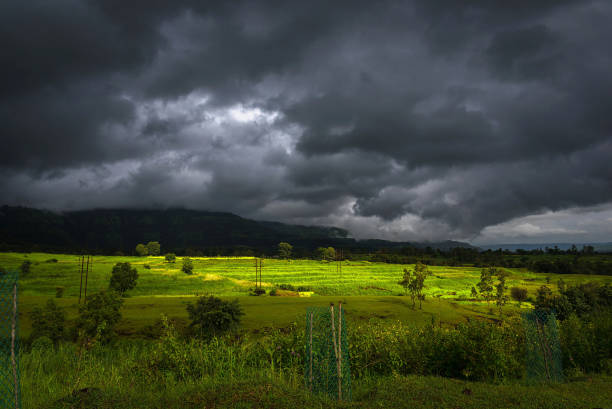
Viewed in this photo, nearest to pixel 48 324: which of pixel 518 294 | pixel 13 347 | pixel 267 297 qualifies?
pixel 13 347

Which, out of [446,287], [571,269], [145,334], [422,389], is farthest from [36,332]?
[571,269]

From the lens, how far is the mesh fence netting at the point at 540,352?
13023 millimetres

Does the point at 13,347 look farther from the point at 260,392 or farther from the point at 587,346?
the point at 587,346

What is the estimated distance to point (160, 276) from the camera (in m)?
87.2

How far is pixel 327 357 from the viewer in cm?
1062

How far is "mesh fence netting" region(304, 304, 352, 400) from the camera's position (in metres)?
10.1

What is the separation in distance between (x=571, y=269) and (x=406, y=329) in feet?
495

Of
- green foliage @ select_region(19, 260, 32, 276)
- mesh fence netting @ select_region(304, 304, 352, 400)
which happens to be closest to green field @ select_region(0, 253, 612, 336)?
green foliage @ select_region(19, 260, 32, 276)

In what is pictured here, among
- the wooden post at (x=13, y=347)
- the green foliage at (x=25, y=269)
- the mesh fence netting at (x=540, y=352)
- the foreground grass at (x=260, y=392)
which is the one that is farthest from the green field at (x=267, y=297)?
the wooden post at (x=13, y=347)

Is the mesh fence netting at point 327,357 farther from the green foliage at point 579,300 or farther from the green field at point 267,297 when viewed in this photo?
the green foliage at point 579,300

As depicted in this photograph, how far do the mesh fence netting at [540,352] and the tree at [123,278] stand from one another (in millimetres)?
73685

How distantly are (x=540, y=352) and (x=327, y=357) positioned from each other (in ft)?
29.3

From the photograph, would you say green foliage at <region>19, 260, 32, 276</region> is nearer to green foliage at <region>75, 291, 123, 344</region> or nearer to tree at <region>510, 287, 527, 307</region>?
green foliage at <region>75, 291, 123, 344</region>

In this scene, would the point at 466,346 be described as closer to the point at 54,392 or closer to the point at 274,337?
the point at 274,337
